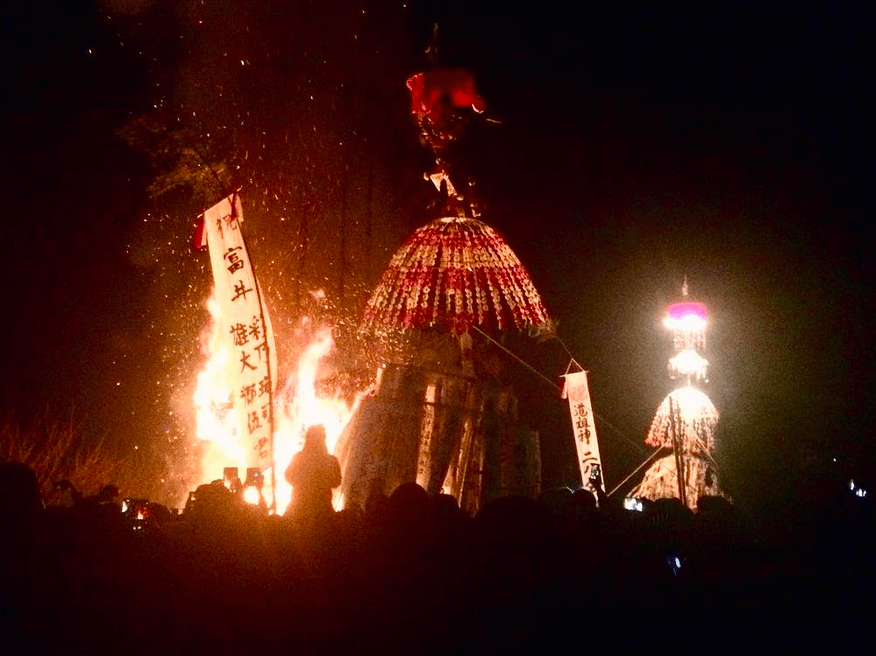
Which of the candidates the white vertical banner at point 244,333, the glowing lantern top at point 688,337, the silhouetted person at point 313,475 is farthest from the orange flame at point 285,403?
the glowing lantern top at point 688,337

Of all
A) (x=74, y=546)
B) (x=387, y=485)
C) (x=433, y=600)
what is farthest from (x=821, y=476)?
(x=387, y=485)

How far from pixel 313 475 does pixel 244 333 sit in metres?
1.80

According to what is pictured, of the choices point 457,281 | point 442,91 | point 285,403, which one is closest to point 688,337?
point 457,281

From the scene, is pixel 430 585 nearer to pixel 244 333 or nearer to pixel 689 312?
pixel 244 333

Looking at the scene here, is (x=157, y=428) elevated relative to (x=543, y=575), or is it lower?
elevated

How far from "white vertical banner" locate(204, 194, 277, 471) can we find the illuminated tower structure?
405 inches

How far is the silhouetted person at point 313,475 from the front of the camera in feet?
21.8

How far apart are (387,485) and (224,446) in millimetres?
3861

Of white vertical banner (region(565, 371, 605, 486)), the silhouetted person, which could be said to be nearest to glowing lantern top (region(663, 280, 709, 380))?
white vertical banner (region(565, 371, 605, 486))

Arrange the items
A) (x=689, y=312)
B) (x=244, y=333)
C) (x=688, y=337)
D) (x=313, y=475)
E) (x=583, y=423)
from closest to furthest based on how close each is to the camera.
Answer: (x=313, y=475) < (x=244, y=333) < (x=583, y=423) < (x=689, y=312) < (x=688, y=337)

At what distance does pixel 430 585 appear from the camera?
15.5ft

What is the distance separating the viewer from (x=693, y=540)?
5.13m

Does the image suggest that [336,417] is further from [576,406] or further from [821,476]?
[821,476]

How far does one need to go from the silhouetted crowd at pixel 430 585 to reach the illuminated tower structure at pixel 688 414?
11.5 m
